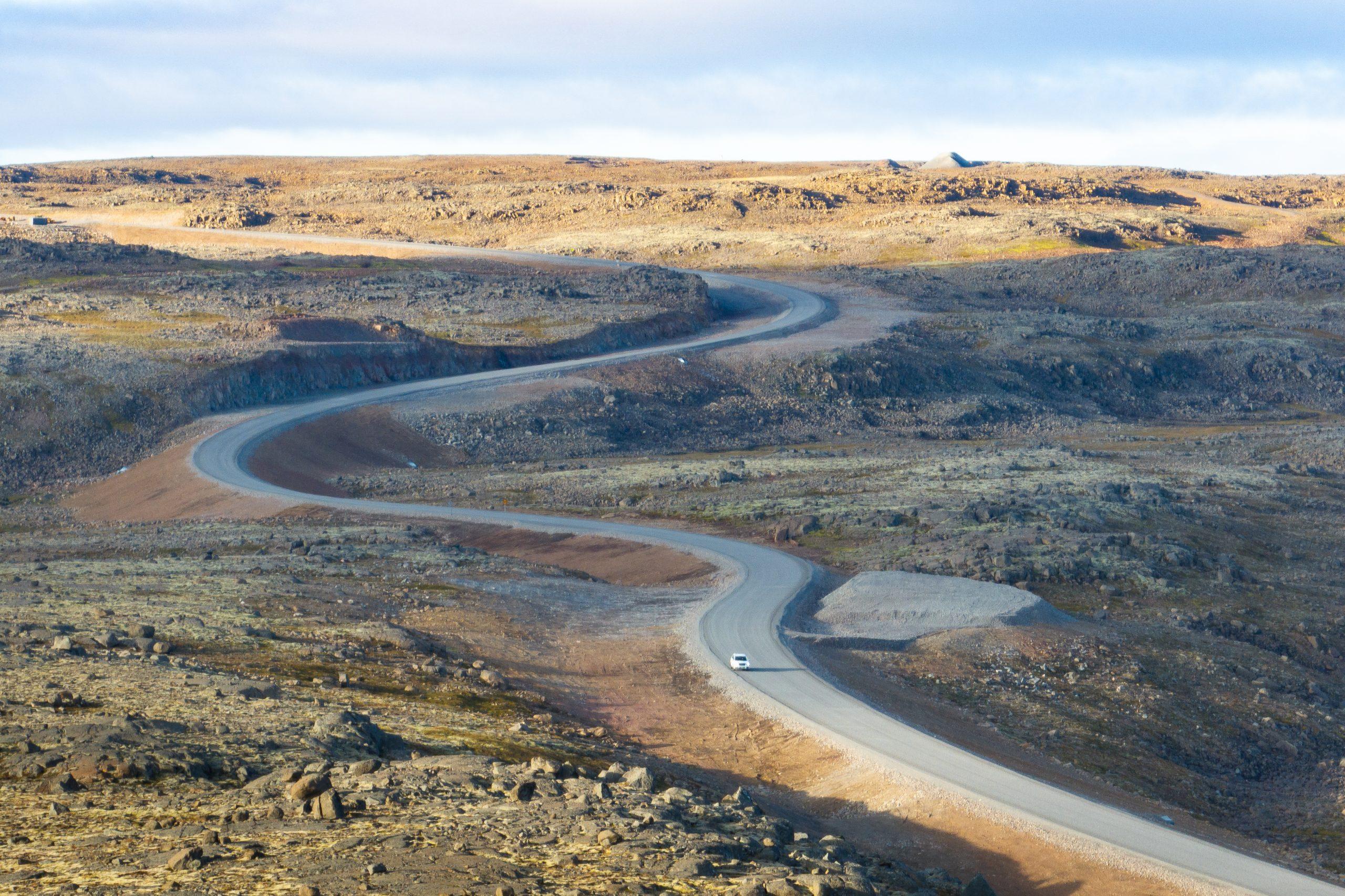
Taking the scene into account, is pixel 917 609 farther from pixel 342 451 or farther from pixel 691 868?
pixel 342 451

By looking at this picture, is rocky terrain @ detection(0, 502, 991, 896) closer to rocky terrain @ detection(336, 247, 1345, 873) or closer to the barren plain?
the barren plain

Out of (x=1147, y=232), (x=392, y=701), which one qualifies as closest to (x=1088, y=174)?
(x=1147, y=232)

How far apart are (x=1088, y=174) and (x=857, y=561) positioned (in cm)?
14130

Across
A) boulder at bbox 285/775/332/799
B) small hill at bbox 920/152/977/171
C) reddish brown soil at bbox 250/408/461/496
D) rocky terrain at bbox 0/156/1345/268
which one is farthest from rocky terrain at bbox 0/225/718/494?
small hill at bbox 920/152/977/171

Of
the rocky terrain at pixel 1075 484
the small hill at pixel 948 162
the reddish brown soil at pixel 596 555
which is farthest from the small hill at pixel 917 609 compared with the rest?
the small hill at pixel 948 162

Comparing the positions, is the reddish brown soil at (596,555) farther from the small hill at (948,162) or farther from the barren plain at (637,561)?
the small hill at (948,162)

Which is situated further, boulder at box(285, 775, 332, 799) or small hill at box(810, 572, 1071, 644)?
small hill at box(810, 572, 1071, 644)

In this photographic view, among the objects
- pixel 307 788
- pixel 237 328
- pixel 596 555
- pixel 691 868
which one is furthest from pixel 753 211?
pixel 691 868

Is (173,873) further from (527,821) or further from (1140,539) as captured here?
(1140,539)

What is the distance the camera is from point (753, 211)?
4614 inches

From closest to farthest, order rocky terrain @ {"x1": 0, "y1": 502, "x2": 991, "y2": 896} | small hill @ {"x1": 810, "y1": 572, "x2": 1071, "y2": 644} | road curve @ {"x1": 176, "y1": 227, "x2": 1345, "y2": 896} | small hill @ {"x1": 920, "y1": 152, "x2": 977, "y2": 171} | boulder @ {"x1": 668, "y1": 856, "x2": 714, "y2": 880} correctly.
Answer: rocky terrain @ {"x1": 0, "y1": 502, "x2": 991, "y2": 896}, boulder @ {"x1": 668, "y1": 856, "x2": 714, "y2": 880}, road curve @ {"x1": 176, "y1": 227, "x2": 1345, "y2": 896}, small hill @ {"x1": 810, "y1": 572, "x2": 1071, "y2": 644}, small hill @ {"x1": 920, "y1": 152, "x2": 977, "y2": 171}

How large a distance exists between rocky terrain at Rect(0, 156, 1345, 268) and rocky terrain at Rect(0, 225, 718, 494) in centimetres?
2507

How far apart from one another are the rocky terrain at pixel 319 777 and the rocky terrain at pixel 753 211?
8003 cm

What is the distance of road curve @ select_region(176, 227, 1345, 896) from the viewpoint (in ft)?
57.1
